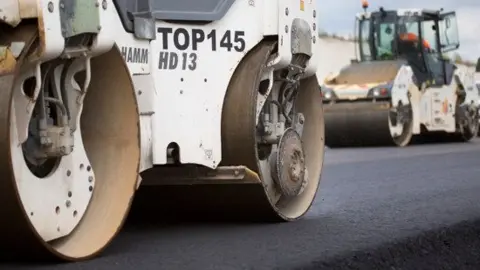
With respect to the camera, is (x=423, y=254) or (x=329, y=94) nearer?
(x=423, y=254)

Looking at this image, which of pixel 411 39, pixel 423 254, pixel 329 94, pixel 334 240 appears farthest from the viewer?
pixel 411 39

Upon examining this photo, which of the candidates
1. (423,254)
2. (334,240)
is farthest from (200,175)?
(423,254)

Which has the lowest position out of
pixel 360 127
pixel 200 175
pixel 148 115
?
pixel 360 127

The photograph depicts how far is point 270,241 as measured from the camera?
11.7 feet

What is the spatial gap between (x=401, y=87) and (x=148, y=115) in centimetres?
1007

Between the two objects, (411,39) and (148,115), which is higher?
(148,115)

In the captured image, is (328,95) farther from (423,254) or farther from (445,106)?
(423,254)

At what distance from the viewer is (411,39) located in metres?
14.7

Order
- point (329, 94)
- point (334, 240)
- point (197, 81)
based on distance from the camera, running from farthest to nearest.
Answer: point (329, 94)
point (197, 81)
point (334, 240)

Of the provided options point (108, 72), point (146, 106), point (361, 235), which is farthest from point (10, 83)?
point (361, 235)

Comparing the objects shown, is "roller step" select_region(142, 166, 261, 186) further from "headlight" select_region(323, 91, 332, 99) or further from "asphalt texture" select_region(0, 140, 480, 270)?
"headlight" select_region(323, 91, 332, 99)

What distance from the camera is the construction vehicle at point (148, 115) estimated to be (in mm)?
2840

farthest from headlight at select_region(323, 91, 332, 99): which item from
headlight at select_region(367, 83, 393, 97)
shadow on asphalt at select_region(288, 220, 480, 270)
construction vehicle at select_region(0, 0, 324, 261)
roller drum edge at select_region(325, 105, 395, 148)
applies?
shadow on asphalt at select_region(288, 220, 480, 270)

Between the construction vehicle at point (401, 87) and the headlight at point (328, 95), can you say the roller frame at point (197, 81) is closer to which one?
the construction vehicle at point (401, 87)
